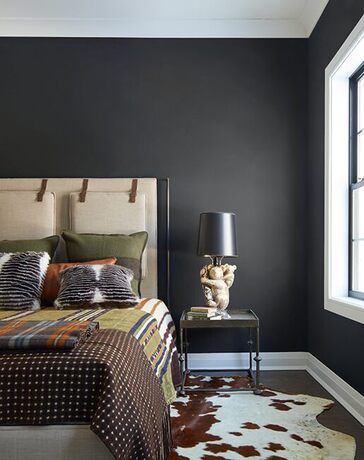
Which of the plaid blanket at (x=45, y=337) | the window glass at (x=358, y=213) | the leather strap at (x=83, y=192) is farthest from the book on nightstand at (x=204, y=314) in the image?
the plaid blanket at (x=45, y=337)

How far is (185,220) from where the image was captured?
4391mm

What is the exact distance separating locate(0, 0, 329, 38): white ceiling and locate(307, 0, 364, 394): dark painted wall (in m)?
0.30

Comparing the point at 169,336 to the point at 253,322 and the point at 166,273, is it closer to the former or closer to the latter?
the point at 253,322

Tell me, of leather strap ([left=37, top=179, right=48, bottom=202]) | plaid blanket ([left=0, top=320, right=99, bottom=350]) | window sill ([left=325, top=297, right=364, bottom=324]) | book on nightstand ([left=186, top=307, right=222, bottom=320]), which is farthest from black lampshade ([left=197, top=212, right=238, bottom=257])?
plaid blanket ([left=0, top=320, right=99, bottom=350])

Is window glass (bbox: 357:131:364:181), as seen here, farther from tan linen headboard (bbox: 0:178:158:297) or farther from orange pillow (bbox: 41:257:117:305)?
orange pillow (bbox: 41:257:117:305)

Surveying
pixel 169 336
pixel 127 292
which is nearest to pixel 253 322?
pixel 169 336

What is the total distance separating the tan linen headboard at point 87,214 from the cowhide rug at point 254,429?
1.21 metres

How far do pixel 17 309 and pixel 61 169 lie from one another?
1.44m

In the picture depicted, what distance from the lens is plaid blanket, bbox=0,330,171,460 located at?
1824 mm

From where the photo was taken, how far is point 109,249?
3.97m

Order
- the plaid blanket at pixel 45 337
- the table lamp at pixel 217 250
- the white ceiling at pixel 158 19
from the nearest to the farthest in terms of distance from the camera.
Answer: the plaid blanket at pixel 45 337, the table lamp at pixel 217 250, the white ceiling at pixel 158 19

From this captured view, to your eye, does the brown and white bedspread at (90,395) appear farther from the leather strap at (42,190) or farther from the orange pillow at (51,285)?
the leather strap at (42,190)

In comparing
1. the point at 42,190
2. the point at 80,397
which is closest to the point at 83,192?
the point at 42,190

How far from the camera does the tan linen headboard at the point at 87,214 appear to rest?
13.9 ft
